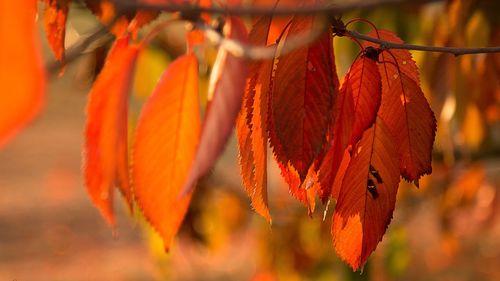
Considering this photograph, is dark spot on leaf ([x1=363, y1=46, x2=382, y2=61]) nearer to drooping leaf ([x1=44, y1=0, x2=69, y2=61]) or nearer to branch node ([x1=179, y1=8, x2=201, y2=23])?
branch node ([x1=179, y1=8, x2=201, y2=23])

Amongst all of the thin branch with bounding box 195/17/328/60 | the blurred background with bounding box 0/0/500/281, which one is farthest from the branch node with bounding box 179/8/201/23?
the blurred background with bounding box 0/0/500/281

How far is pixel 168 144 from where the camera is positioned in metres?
0.75

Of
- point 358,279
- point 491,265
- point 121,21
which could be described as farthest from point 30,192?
point 121,21

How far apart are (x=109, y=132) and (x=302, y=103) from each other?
0.58 ft

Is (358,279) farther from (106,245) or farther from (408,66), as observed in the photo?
(106,245)

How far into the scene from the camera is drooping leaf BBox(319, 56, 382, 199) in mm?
822

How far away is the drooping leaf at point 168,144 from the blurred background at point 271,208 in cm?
10

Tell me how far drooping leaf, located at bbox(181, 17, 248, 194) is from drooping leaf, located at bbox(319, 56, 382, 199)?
0.21 metres

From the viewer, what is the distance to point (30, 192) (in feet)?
24.1

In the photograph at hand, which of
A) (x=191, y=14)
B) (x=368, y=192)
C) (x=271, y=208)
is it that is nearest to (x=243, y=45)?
(x=191, y=14)

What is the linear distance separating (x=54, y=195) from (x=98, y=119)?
658cm

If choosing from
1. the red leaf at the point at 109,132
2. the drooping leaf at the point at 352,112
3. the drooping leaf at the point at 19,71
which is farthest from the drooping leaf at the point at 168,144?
the drooping leaf at the point at 19,71

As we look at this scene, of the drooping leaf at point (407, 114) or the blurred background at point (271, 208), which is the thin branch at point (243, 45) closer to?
the blurred background at point (271, 208)

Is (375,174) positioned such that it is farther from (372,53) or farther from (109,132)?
(109,132)
